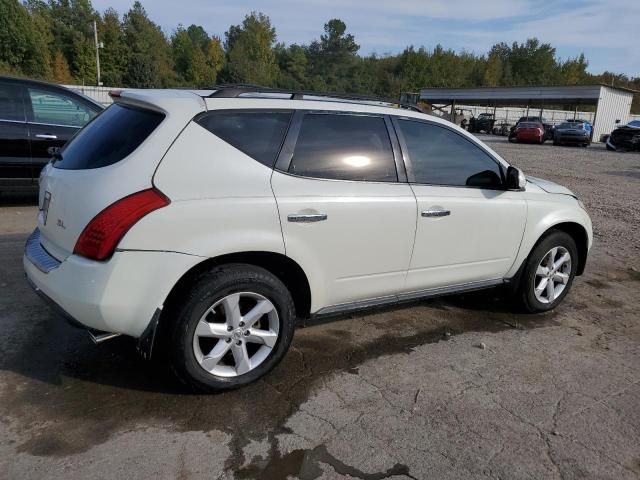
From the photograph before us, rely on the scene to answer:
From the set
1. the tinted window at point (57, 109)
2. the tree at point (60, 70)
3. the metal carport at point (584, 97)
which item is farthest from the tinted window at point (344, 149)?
the tree at point (60, 70)

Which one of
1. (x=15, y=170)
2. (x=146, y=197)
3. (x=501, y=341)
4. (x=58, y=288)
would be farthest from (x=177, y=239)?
(x=15, y=170)

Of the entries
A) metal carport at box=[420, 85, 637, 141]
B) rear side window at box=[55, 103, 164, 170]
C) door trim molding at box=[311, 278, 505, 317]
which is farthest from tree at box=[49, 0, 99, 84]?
door trim molding at box=[311, 278, 505, 317]

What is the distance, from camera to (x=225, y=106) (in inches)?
124

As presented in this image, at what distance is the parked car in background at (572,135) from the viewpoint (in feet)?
99.1

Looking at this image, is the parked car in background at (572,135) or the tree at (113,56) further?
the tree at (113,56)

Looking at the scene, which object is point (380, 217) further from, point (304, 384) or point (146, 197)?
point (146, 197)

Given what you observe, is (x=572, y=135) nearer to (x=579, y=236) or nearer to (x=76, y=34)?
(x=579, y=236)

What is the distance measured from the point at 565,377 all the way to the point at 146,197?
2.88 metres

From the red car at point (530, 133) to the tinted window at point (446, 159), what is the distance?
29.6m

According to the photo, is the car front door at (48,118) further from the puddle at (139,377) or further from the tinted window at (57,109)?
the puddle at (139,377)

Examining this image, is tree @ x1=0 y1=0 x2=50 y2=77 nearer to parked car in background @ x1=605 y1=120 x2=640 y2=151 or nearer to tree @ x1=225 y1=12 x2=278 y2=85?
tree @ x1=225 y1=12 x2=278 y2=85

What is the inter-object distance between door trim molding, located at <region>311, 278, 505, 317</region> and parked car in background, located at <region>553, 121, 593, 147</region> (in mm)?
29505

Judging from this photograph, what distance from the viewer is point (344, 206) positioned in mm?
3367

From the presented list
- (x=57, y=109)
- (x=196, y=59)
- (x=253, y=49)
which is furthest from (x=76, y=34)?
(x=57, y=109)
